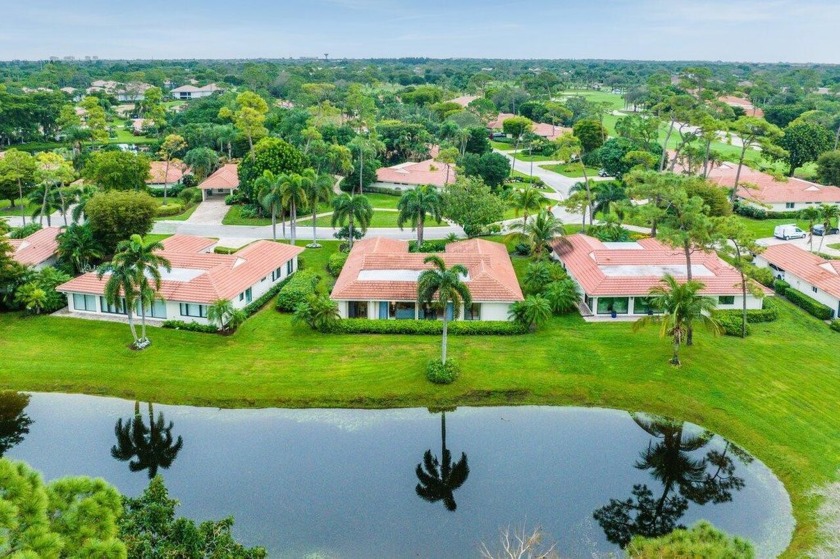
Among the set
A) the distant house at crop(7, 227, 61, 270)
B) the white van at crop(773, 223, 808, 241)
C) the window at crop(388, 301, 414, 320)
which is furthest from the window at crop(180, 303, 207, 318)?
the white van at crop(773, 223, 808, 241)

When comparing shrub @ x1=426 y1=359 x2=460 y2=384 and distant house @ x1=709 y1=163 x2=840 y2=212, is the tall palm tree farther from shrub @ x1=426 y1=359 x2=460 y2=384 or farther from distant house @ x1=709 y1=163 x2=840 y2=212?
distant house @ x1=709 y1=163 x2=840 y2=212

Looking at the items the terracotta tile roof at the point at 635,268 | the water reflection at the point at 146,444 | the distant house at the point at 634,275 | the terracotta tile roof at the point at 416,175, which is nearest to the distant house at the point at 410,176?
the terracotta tile roof at the point at 416,175

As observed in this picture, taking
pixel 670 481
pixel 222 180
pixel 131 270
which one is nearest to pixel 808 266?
pixel 670 481

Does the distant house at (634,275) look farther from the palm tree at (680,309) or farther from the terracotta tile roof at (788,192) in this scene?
the terracotta tile roof at (788,192)

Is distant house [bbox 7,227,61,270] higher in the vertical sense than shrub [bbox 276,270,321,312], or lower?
higher

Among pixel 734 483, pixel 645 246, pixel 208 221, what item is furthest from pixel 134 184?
pixel 734 483

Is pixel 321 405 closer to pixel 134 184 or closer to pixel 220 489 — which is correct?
pixel 220 489

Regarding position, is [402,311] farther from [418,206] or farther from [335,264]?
[418,206]
